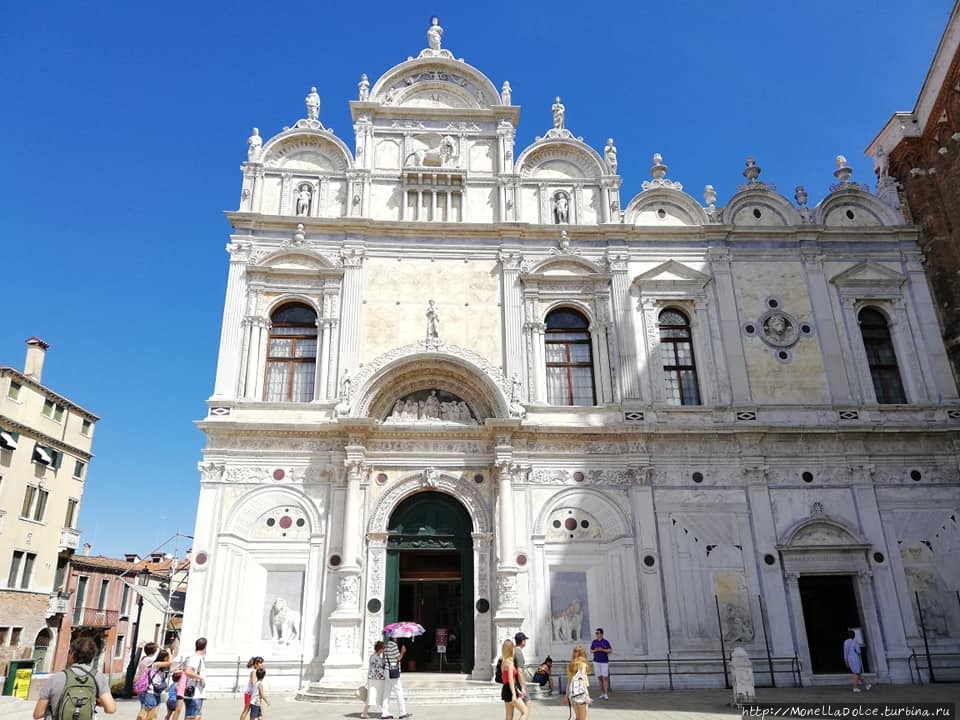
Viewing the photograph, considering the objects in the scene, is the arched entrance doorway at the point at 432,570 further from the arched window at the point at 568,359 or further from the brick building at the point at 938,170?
the brick building at the point at 938,170

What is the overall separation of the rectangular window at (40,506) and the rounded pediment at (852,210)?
33073mm

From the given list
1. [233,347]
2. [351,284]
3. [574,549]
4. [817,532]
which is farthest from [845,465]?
[233,347]

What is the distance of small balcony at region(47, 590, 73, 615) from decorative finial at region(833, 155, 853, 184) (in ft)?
117

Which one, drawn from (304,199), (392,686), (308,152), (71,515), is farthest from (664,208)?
(71,515)

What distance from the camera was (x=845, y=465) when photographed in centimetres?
1822

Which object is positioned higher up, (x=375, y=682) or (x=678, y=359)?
(x=678, y=359)

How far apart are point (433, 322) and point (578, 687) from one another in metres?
11.2

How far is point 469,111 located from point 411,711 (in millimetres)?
17024

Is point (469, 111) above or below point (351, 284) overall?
above

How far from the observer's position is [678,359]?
19.7 metres

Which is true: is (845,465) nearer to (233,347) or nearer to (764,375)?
(764,375)

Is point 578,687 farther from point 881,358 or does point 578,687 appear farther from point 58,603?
point 58,603

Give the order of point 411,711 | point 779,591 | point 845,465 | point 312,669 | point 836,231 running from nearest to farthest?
1. point 411,711
2. point 312,669
3. point 779,591
4. point 845,465
5. point 836,231

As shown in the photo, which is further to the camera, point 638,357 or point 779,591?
point 638,357
